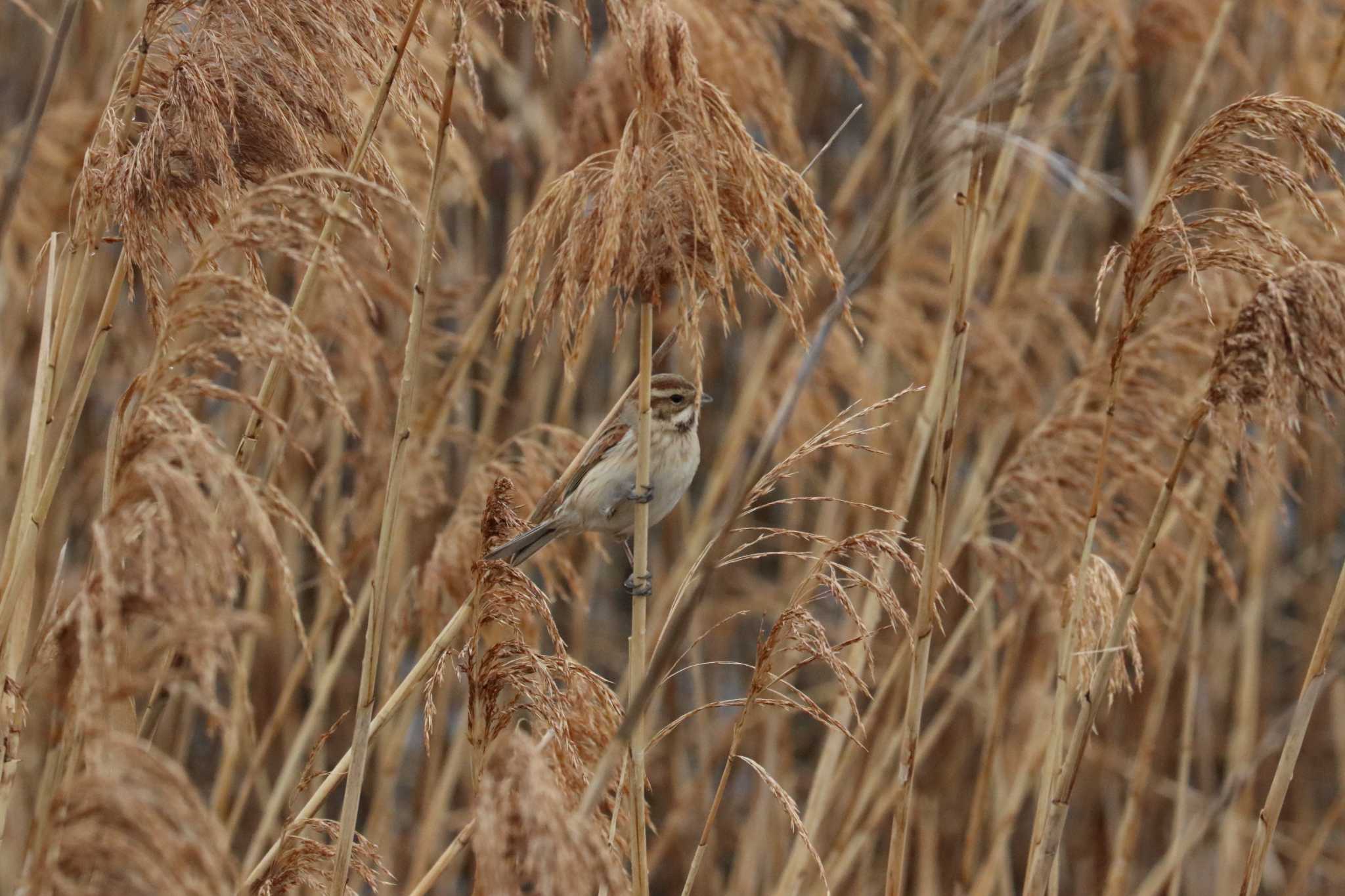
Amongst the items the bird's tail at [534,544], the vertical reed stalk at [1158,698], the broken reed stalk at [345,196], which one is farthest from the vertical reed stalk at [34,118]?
the vertical reed stalk at [1158,698]

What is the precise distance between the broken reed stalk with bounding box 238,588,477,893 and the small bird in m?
0.74

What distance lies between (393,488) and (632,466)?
57.4 inches

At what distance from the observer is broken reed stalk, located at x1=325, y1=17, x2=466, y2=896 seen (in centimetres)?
151

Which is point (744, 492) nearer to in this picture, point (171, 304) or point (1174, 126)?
point (171, 304)

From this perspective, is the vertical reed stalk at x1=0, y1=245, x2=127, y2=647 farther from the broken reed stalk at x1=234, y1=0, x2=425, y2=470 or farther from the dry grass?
the broken reed stalk at x1=234, y1=0, x2=425, y2=470

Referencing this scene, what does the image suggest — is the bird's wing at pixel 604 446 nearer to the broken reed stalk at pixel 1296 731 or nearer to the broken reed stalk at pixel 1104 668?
the broken reed stalk at pixel 1104 668

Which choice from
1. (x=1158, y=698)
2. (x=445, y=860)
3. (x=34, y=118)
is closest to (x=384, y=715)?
(x=445, y=860)

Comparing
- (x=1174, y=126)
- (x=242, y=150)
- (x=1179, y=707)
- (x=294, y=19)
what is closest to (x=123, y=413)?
(x=242, y=150)

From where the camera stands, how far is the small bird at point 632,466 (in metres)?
2.74

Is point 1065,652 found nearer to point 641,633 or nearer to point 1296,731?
point 1296,731

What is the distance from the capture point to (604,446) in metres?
3.01

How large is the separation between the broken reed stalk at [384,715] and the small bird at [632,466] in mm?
738

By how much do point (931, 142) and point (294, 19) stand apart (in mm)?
840

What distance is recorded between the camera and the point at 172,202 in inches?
63.7
